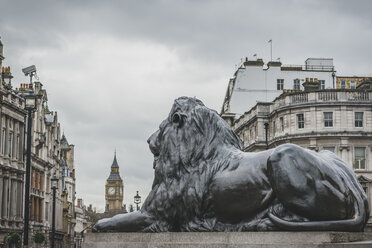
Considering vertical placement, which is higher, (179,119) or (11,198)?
(11,198)

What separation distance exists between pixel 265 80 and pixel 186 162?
56293mm

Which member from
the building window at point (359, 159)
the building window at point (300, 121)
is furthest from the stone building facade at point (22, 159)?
the building window at point (359, 159)

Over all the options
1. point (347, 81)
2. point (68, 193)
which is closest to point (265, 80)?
point (347, 81)

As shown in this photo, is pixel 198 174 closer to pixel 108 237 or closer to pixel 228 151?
pixel 228 151

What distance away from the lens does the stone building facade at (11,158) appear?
4766cm

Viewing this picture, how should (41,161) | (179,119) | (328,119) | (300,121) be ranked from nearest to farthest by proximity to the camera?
(179,119), (328,119), (300,121), (41,161)

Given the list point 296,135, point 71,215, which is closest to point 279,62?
point 296,135

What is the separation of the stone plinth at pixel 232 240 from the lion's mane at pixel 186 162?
30 centimetres

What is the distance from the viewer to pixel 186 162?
26.9 feet

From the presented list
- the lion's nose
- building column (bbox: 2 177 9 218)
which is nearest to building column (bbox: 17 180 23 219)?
building column (bbox: 2 177 9 218)

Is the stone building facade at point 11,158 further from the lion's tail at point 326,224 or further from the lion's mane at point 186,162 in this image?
the lion's tail at point 326,224

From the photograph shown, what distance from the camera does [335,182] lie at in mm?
7465

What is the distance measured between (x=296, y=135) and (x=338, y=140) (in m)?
3.05

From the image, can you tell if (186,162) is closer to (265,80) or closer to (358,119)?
(358,119)
